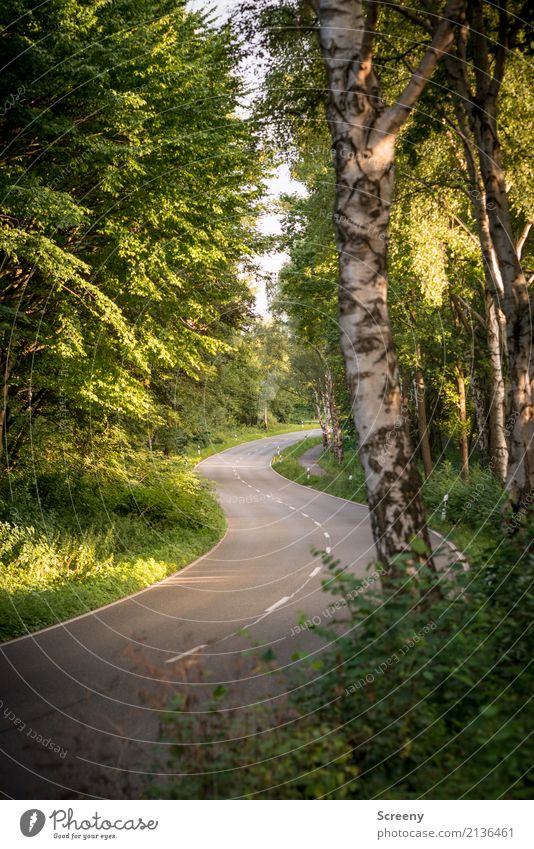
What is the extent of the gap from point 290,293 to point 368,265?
19.6m

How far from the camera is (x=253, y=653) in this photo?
4141 millimetres

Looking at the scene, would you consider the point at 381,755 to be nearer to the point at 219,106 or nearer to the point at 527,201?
the point at 527,201

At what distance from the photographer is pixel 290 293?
2480 cm

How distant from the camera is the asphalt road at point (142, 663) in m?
5.45

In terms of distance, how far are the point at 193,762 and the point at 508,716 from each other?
1.98 metres

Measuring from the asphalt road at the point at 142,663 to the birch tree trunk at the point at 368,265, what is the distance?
3.68 feet

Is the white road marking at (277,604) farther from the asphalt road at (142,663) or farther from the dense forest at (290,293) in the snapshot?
the dense forest at (290,293)

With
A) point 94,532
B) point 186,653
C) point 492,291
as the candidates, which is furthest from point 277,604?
point 492,291

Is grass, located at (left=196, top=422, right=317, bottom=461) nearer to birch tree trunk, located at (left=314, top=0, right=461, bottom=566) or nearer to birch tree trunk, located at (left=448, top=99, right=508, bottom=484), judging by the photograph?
birch tree trunk, located at (left=448, top=99, right=508, bottom=484)

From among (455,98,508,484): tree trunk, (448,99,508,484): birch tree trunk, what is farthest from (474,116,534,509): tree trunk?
(455,98,508,484): tree trunk

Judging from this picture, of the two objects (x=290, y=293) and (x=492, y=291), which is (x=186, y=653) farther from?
(x=290, y=293)

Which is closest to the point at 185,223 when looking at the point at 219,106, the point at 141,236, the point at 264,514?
the point at 141,236

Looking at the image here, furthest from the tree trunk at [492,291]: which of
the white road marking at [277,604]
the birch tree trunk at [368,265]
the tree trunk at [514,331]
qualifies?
the birch tree trunk at [368,265]

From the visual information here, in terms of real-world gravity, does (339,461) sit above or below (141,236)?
below
